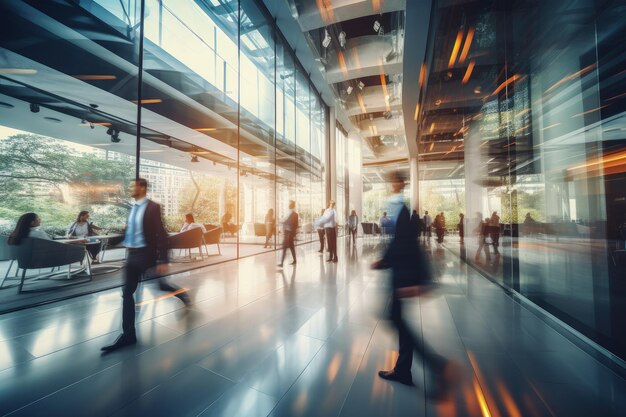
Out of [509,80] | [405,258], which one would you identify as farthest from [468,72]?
[405,258]

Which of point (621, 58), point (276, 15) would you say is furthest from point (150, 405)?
point (276, 15)

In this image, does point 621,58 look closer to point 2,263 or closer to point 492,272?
point 492,272

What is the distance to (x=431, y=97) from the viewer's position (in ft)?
27.6

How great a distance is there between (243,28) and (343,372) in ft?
28.4

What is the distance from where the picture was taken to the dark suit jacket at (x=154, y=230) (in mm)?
2281

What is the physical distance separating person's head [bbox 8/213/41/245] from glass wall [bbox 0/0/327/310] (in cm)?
59

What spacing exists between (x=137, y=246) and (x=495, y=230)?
6422 mm

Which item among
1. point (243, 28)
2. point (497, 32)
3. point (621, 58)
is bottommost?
point (621, 58)

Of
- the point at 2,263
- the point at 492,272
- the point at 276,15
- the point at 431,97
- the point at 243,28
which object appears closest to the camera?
the point at 492,272

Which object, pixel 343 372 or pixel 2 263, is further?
pixel 2 263

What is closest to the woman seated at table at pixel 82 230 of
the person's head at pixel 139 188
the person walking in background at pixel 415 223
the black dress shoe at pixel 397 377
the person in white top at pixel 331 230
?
the person's head at pixel 139 188

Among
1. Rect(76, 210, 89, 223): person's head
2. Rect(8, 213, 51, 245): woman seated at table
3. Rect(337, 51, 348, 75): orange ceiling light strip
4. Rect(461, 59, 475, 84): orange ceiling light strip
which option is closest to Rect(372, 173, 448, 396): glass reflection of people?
Rect(8, 213, 51, 245): woman seated at table

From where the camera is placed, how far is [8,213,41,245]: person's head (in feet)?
12.2

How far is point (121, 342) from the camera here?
Result: 84.7 inches
